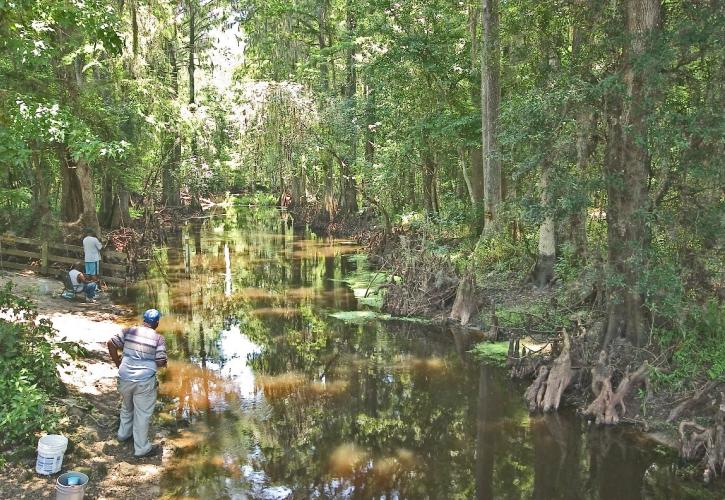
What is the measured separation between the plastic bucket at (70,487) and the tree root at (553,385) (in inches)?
235

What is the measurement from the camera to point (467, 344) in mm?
11883

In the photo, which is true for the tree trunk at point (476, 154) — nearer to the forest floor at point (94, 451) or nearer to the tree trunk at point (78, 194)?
the tree trunk at point (78, 194)

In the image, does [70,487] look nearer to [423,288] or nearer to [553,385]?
[553,385]

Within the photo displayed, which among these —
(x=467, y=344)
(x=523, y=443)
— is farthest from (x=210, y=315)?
(x=523, y=443)

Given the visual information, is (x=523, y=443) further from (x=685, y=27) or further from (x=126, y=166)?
(x=126, y=166)

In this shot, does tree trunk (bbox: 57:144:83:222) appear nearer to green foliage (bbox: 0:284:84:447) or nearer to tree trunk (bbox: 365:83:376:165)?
tree trunk (bbox: 365:83:376:165)

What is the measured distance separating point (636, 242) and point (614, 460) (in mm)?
3045

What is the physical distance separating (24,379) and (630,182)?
8.27 m

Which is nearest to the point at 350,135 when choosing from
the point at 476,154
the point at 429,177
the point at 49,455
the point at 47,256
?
the point at 429,177

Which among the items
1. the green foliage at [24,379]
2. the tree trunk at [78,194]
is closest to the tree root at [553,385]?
the green foliage at [24,379]

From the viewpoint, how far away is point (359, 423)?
8.46 meters

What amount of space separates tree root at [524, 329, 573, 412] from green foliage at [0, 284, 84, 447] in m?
6.34

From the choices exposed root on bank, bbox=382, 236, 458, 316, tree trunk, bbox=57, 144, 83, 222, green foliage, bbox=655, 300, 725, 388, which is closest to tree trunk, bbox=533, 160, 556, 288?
exposed root on bank, bbox=382, 236, 458, 316

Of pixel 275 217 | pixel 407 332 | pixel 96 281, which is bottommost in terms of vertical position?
pixel 407 332
